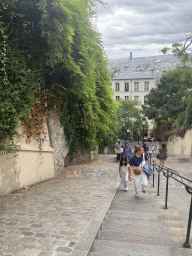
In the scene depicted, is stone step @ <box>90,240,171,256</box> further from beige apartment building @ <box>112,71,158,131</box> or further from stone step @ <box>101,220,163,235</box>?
beige apartment building @ <box>112,71,158,131</box>

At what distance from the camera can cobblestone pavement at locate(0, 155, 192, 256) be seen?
3.93 m

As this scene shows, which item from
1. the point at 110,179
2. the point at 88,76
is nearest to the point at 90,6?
the point at 88,76

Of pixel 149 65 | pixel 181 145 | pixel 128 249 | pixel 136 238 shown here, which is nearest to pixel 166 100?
pixel 181 145

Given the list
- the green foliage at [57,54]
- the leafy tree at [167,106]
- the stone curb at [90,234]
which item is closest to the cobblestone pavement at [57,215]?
the stone curb at [90,234]

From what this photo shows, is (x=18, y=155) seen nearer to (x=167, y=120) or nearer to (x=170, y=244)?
(x=170, y=244)

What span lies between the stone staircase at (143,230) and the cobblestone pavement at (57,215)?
12 centimetres

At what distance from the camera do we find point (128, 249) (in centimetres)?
375

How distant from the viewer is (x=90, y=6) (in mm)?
10984

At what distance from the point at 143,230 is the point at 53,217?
1.90 metres

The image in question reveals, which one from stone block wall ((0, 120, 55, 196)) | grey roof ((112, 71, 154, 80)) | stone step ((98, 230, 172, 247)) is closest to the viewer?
stone step ((98, 230, 172, 247))

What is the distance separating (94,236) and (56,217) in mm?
1354

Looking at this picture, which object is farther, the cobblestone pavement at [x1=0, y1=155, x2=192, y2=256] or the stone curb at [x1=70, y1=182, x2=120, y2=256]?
the cobblestone pavement at [x1=0, y1=155, x2=192, y2=256]

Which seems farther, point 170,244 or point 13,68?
point 13,68

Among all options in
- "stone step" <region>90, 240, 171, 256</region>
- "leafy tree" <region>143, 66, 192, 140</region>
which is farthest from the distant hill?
"stone step" <region>90, 240, 171, 256</region>
